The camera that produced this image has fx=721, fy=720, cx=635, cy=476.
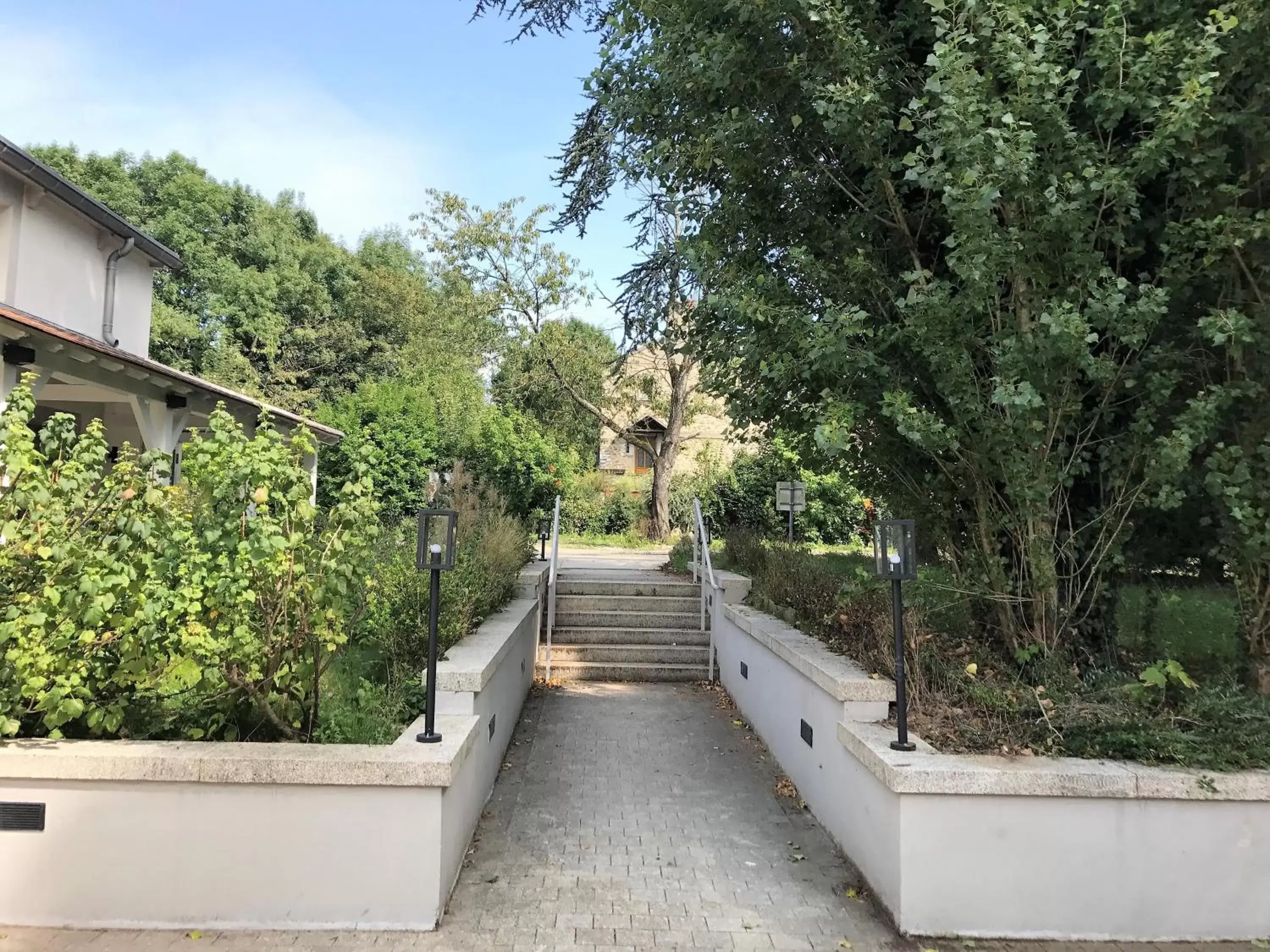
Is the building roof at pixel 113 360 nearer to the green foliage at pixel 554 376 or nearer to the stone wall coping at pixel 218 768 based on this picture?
the stone wall coping at pixel 218 768

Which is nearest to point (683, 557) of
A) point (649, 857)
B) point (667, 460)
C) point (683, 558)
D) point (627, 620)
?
point (683, 558)

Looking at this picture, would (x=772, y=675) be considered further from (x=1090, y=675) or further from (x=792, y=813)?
(x=1090, y=675)

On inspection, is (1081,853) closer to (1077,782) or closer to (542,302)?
(1077,782)

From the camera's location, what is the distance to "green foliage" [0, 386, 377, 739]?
10.6 ft

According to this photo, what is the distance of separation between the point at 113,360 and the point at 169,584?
22.2ft

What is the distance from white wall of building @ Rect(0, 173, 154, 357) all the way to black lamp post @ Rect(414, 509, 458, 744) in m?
9.41

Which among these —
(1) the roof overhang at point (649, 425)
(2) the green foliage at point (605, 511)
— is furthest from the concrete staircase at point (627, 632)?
(1) the roof overhang at point (649, 425)

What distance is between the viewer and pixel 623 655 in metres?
8.24

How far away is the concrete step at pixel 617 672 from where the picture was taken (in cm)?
801

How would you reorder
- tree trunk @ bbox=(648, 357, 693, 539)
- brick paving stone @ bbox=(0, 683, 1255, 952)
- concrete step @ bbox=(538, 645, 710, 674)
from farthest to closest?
1. tree trunk @ bbox=(648, 357, 693, 539)
2. concrete step @ bbox=(538, 645, 710, 674)
3. brick paving stone @ bbox=(0, 683, 1255, 952)

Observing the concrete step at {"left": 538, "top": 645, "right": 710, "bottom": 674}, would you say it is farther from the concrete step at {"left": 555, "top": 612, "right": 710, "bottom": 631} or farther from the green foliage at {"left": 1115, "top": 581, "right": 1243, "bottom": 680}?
the green foliage at {"left": 1115, "top": 581, "right": 1243, "bottom": 680}

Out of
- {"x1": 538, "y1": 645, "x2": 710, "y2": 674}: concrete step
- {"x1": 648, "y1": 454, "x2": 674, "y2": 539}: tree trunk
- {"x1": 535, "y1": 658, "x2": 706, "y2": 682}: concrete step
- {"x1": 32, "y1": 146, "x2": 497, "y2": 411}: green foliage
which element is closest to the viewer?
{"x1": 535, "y1": 658, "x2": 706, "y2": 682}: concrete step

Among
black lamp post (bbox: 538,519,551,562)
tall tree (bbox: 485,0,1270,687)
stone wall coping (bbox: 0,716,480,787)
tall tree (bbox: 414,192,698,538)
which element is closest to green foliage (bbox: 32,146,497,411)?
tall tree (bbox: 414,192,698,538)

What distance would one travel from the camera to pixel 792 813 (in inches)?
181
